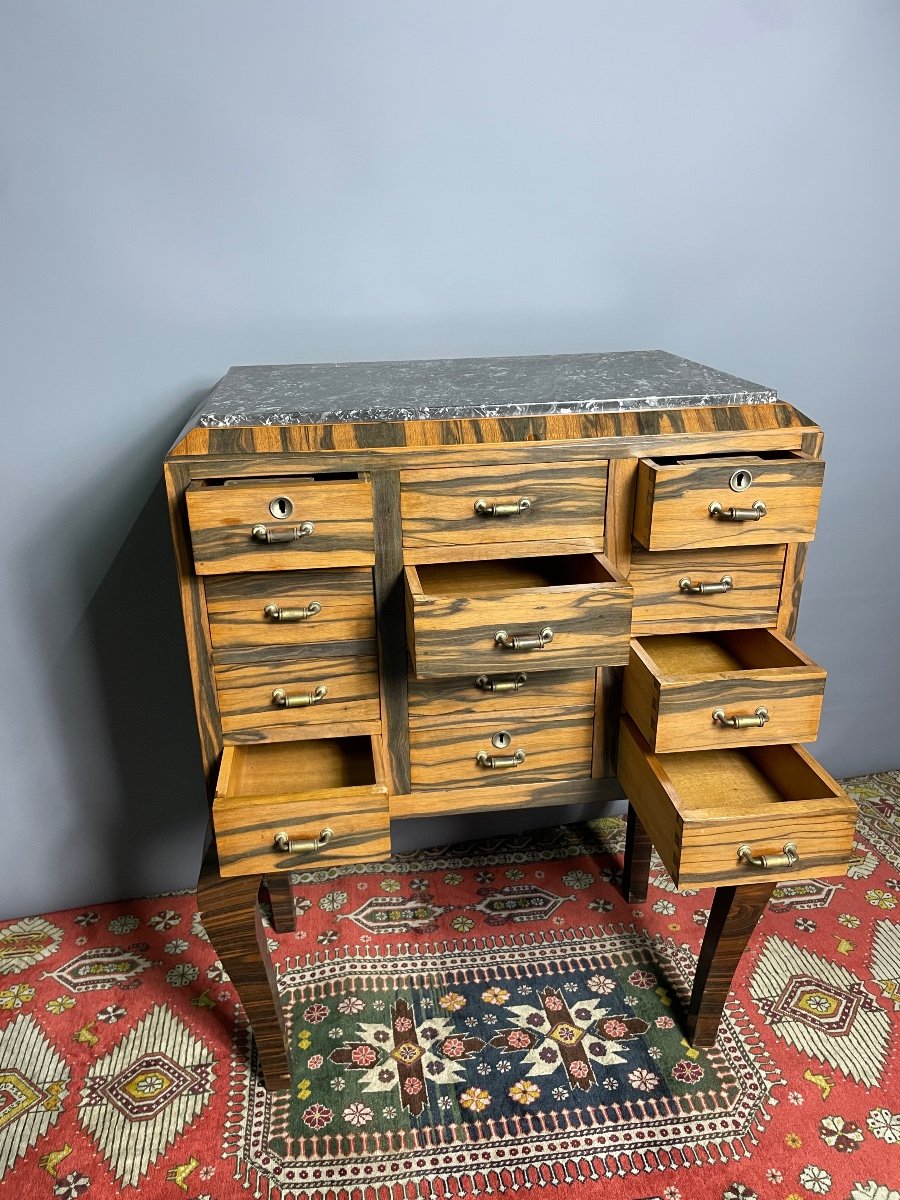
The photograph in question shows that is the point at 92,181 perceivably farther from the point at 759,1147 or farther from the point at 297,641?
the point at 759,1147

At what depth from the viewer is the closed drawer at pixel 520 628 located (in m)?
1.23

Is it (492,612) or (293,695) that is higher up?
(492,612)

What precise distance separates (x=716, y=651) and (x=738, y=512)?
36cm

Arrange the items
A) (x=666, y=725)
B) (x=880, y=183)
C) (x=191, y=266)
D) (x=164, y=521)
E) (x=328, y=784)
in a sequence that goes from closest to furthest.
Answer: (x=666, y=725) < (x=328, y=784) < (x=191, y=266) < (x=164, y=521) < (x=880, y=183)

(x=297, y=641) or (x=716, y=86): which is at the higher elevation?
(x=716, y=86)

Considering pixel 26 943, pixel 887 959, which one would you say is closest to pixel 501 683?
pixel 887 959

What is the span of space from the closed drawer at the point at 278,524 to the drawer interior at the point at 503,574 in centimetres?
19

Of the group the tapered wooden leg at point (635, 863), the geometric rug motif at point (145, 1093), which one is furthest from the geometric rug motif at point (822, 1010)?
the geometric rug motif at point (145, 1093)

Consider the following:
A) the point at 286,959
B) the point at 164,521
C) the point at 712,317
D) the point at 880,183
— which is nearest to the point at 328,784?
the point at 286,959

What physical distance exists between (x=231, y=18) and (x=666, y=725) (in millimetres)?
1359

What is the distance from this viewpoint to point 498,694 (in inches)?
55.1

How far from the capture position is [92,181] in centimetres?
150

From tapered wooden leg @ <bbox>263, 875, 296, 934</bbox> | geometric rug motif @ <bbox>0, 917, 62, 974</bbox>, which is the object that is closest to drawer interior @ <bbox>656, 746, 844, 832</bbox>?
tapered wooden leg @ <bbox>263, 875, 296, 934</bbox>

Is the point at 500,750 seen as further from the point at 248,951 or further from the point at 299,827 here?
the point at 248,951
